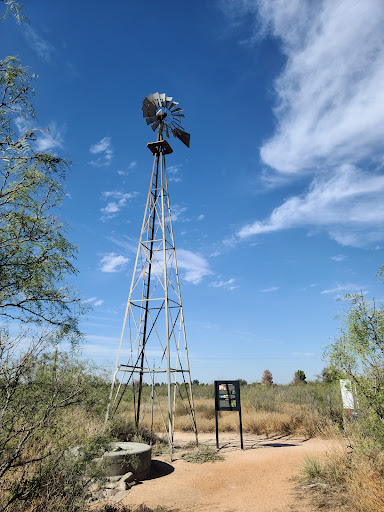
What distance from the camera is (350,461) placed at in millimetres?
8016

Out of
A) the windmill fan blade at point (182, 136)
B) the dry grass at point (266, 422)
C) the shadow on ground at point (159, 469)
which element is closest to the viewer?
the shadow on ground at point (159, 469)

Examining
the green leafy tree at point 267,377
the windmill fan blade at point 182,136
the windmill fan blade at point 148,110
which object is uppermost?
the windmill fan blade at point 148,110

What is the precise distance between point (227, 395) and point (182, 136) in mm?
11266

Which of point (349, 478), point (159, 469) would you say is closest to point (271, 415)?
point (159, 469)

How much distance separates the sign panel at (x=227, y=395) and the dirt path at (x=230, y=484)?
4.97 feet

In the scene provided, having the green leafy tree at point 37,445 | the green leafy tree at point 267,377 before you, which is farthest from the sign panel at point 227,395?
the green leafy tree at point 267,377

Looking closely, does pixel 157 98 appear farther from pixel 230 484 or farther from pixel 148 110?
pixel 230 484

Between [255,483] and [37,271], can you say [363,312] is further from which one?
[37,271]

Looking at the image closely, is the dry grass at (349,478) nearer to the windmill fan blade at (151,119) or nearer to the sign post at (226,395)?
the sign post at (226,395)

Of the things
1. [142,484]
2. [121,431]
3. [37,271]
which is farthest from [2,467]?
[121,431]

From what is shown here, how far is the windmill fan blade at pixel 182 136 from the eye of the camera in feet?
53.2

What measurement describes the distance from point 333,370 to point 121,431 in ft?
30.2

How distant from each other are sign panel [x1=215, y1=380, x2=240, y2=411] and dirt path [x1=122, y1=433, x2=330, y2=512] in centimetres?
152

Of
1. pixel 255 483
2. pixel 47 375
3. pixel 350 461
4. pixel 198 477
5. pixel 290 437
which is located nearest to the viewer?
pixel 47 375
